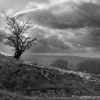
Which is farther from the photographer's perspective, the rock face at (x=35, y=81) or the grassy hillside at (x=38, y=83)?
the rock face at (x=35, y=81)

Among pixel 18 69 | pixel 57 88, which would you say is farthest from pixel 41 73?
pixel 57 88

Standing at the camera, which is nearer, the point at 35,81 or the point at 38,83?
the point at 38,83

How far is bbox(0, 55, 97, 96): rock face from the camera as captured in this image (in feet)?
127

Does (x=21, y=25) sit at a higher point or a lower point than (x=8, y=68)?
higher

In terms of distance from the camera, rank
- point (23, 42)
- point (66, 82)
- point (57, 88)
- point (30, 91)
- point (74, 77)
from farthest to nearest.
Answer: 1. point (23, 42)
2. point (74, 77)
3. point (66, 82)
4. point (57, 88)
5. point (30, 91)

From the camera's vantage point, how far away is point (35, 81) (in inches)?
1674

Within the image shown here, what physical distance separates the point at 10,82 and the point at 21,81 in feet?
6.20

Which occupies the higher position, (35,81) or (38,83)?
(35,81)

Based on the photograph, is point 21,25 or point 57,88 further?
point 21,25

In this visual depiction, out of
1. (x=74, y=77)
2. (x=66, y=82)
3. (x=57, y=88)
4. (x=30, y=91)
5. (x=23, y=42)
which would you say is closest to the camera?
(x=30, y=91)

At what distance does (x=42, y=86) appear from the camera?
132 ft

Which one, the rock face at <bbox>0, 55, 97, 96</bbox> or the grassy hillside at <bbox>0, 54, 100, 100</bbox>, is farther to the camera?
the rock face at <bbox>0, 55, 97, 96</bbox>

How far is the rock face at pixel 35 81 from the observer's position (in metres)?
38.8

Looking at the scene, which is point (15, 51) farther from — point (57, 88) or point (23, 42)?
point (57, 88)
